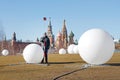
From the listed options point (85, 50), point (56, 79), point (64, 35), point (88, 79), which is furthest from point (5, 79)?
point (64, 35)

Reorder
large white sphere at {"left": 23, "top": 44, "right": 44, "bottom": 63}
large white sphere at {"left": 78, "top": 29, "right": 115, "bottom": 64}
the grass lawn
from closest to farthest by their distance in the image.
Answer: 1. the grass lawn
2. large white sphere at {"left": 78, "top": 29, "right": 115, "bottom": 64}
3. large white sphere at {"left": 23, "top": 44, "right": 44, "bottom": 63}

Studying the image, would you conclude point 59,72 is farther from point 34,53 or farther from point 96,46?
point 34,53

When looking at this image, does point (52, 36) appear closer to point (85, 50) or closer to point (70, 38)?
point (70, 38)

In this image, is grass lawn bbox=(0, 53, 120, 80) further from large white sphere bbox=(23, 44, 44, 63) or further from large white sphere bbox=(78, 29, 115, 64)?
large white sphere bbox=(23, 44, 44, 63)

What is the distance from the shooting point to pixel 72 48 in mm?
71125

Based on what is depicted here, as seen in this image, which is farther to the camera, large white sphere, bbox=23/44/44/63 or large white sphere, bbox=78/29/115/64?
large white sphere, bbox=23/44/44/63

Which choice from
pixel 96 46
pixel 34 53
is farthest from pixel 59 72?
pixel 34 53

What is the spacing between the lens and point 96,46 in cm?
1816

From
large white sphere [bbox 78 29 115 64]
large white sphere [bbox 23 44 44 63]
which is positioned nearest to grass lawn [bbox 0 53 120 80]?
large white sphere [bbox 78 29 115 64]

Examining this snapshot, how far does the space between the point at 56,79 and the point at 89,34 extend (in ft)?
18.0

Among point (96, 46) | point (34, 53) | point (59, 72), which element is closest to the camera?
point (59, 72)

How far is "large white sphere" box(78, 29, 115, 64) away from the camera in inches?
714

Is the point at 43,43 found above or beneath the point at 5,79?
above

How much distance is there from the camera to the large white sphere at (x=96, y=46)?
18.1 metres
